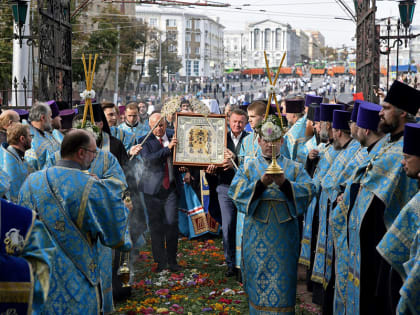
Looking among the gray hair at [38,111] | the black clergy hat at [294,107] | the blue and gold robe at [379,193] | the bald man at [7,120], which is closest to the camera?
the blue and gold robe at [379,193]

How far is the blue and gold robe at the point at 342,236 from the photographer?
17.9ft

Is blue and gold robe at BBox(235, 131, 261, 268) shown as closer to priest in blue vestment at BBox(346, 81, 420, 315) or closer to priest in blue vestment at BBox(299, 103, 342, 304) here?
priest in blue vestment at BBox(299, 103, 342, 304)

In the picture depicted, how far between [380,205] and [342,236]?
81cm

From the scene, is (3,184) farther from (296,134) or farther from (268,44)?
(268,44)

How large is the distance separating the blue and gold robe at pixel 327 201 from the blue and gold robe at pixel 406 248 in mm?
2245

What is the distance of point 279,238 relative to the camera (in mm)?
5957

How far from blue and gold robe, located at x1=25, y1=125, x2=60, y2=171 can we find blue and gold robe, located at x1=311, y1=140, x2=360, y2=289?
9.29 feet

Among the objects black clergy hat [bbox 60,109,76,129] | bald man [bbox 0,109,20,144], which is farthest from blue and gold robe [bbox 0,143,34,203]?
black clergy hat [bbox 60,109,76,129]

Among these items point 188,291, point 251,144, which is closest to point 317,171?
point 251,144

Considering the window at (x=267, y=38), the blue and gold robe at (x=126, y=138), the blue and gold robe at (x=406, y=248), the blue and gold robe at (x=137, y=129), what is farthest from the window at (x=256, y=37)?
the blue and gold robe at (x=406, y=248)

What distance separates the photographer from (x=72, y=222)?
4516 millimetres

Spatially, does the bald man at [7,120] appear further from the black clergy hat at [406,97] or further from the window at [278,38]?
the window at [278,38]

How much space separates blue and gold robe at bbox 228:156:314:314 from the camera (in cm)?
589

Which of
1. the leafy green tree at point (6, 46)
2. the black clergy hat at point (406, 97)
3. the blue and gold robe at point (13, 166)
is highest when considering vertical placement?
the leafy green tree at point (6, 46)
